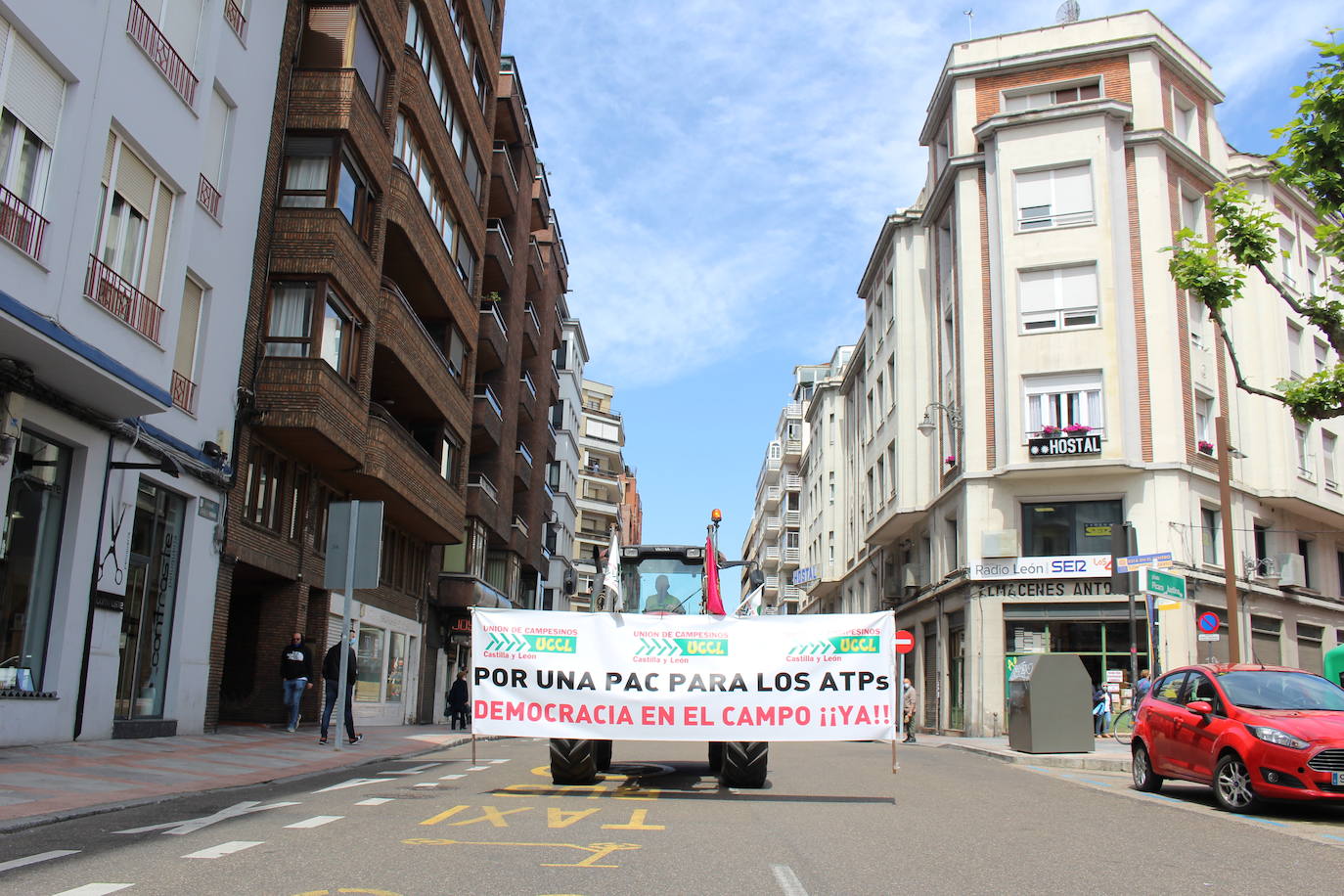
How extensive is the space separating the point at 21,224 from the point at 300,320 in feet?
26.8

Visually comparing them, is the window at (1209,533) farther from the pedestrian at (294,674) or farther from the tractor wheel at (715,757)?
the pedestrian at (294,674)

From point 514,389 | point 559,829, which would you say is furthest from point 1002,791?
point 514,389

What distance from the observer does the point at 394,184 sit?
2398 centimetres

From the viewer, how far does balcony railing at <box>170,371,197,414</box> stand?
56.4 ft

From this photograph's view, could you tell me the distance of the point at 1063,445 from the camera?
106 feet

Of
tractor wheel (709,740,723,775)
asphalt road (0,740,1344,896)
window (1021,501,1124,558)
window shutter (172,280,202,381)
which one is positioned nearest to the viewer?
asphalt road (0,740,1344,896)

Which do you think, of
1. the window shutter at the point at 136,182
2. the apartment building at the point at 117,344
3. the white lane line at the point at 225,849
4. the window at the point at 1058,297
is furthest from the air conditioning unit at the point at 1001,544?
the white lane line at the point at 225,849

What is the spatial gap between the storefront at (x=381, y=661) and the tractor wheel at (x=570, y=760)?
45.0ft

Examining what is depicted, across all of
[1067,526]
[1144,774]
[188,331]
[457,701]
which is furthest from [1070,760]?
[188,331]

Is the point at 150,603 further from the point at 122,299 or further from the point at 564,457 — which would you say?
the point at 564,457

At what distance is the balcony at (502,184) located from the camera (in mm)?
37312

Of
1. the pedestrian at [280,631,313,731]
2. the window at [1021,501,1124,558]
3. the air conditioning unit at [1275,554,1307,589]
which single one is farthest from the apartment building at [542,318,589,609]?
the pedestrian at [280,631,313,731]

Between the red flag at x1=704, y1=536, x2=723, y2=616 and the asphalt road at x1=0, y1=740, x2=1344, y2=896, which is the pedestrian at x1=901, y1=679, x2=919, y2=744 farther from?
the red flag at x1=704, y1=536, x2=723, y2=616

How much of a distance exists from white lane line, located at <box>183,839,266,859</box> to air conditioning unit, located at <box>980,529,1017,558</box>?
28051 millimetres
